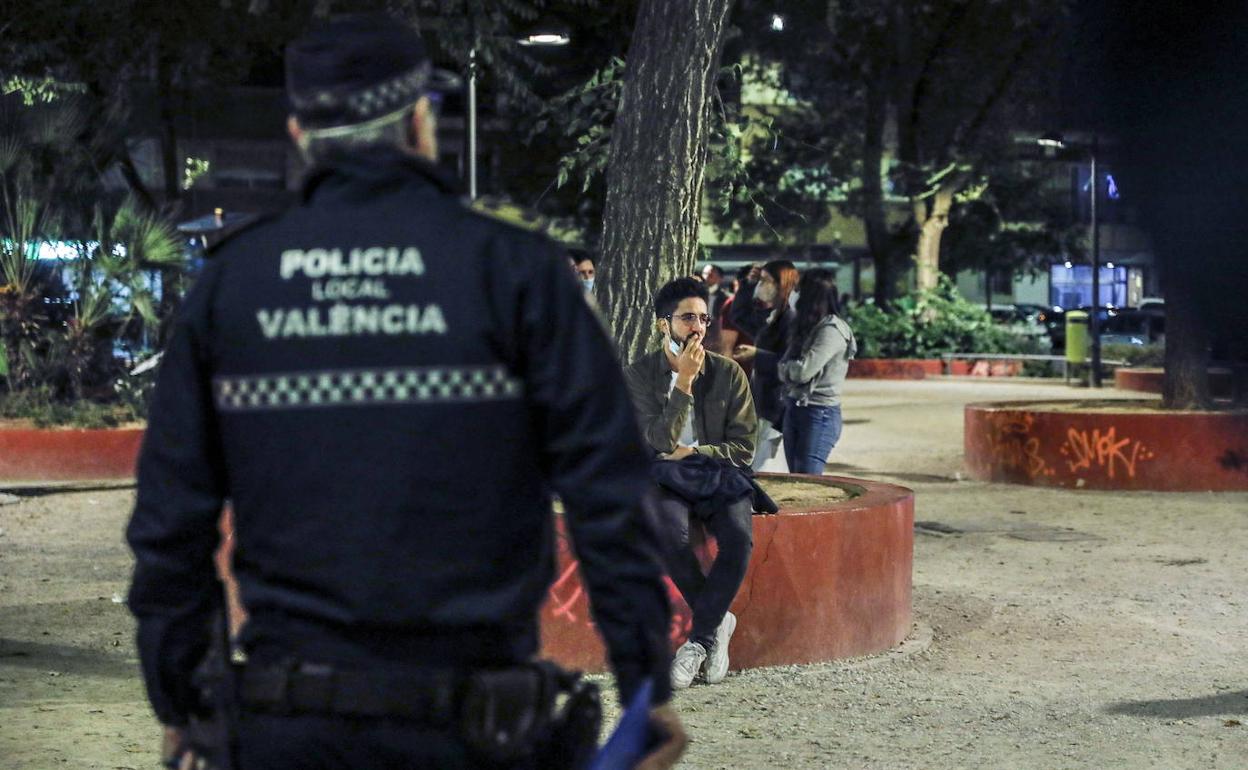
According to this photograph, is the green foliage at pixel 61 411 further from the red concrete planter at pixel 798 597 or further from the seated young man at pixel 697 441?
the seated young man at pixel 697 441

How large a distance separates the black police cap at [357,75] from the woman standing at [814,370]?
24.4 feet

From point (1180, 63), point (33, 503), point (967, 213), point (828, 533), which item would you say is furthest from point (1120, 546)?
point (967, 213)

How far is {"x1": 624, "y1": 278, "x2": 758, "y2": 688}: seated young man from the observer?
264 inches

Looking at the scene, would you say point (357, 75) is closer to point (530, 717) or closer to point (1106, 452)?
point (530, 717)

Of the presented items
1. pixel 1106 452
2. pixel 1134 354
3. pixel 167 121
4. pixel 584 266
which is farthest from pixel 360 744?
pixel 167 121

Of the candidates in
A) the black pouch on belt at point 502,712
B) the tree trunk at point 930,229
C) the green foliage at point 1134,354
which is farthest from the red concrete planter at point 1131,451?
the tree trunk at point 930,229

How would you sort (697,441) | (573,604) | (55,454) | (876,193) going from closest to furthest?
1. (573,604)
2. (697,441)
3. (55,454)
4. (876,193)

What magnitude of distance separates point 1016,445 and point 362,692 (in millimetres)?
12013

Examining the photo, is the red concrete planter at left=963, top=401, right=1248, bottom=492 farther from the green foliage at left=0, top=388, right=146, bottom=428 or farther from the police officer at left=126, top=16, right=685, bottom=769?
the police officer at left=126, top=16, right=685, bottom=769

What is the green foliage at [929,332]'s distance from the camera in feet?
107

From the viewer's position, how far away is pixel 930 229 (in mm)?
36750

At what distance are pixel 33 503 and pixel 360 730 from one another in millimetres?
10732

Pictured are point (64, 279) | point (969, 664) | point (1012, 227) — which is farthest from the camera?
point (1012, 227)

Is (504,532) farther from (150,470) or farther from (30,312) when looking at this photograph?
(30,312)
